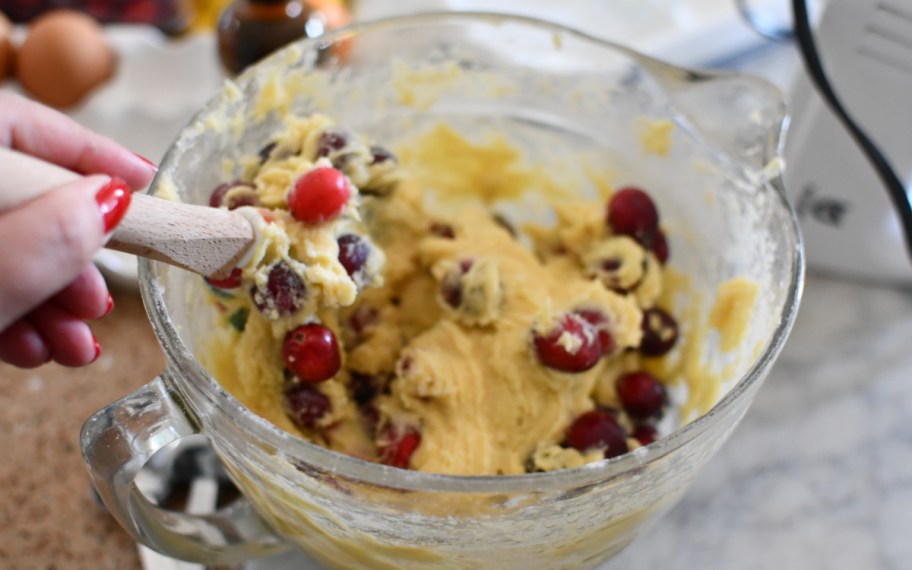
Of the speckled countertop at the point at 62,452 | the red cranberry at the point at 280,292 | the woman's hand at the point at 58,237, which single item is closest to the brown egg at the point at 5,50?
the speckled countertop at the point at 62,452

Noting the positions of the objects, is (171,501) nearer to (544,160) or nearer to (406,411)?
(406,411)

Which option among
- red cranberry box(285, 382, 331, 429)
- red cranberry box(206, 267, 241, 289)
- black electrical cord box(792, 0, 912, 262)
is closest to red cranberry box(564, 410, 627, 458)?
red cranberry box(285, 382, 331, 429)

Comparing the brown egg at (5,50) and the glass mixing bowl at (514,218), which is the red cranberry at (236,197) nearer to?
the glass mixing bowl at (514,218)

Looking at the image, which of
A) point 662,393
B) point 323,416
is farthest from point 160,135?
point 662,393

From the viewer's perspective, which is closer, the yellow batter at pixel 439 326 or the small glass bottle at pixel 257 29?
the yellow batter at pixel 439 326

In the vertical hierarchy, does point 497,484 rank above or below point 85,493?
above

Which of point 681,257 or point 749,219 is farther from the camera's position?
point 681,257
